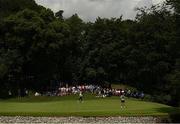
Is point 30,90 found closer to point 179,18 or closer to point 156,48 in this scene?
point 156,48

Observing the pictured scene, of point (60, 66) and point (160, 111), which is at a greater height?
point (60, 66)

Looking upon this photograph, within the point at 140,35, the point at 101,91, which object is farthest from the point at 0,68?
the point at 140,35

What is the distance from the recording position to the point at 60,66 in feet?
371

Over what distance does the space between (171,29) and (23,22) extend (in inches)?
1285

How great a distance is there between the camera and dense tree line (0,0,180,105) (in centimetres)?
9531

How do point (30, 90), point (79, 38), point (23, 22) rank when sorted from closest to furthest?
point (23, 22)
point (30, 90)
point (79, 38)

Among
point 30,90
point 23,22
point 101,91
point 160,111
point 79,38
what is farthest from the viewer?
point 79,38

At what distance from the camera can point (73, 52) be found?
11138cm

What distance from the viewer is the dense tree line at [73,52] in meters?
95.3

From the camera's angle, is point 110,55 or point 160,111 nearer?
point 160,111

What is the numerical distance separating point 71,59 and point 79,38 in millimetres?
5481

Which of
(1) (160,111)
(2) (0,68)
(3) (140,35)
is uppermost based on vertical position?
(3) (140,35)

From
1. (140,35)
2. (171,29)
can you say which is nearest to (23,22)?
(140,35)

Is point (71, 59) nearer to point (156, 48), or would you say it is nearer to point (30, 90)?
point (30, 90)
